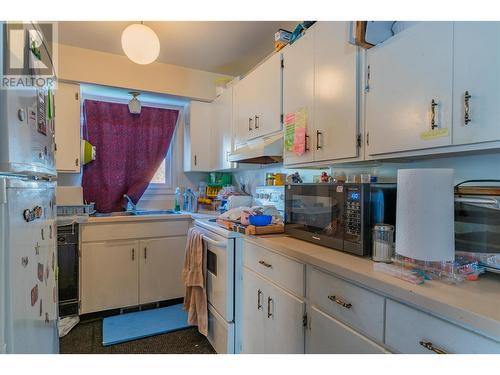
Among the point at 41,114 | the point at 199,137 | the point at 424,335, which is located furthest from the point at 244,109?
the point at 424,335

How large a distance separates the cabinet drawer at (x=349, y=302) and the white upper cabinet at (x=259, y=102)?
3.86 ft

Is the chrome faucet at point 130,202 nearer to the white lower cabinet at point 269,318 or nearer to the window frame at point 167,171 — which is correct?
the window frame at point 167,171

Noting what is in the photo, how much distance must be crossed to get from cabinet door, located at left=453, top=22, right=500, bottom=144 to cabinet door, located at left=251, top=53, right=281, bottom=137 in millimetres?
1144

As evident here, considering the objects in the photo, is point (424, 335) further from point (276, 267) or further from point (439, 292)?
point (276, 267)

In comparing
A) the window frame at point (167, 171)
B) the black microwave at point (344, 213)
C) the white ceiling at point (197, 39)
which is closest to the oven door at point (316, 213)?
the black microwave at point (344, 213)

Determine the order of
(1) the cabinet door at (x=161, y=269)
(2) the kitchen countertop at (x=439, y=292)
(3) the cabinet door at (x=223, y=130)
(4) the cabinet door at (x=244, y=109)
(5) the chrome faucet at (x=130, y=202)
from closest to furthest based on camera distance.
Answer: (2) the kitchen countertop at (x=439, y=292) < (4) the cabinet door at (x=244, y=109) < (1) the cabinet door at (x=161, y=269) < (3) the cabinet door at (x=223, y=130) < (5) the chrome faucet at (x=130, y=202)

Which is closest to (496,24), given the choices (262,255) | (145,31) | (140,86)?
(262,255)

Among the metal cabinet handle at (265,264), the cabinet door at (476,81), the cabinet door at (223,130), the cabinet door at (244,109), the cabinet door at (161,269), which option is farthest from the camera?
the cabinet door at (223,130)

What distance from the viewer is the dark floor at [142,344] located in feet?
6.43

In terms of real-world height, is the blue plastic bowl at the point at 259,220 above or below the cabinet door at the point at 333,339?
above

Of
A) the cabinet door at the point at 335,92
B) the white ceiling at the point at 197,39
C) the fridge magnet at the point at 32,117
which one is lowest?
the fridge magnet at the point at 32,117

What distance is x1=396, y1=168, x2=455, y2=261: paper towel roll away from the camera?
3.03 feet
